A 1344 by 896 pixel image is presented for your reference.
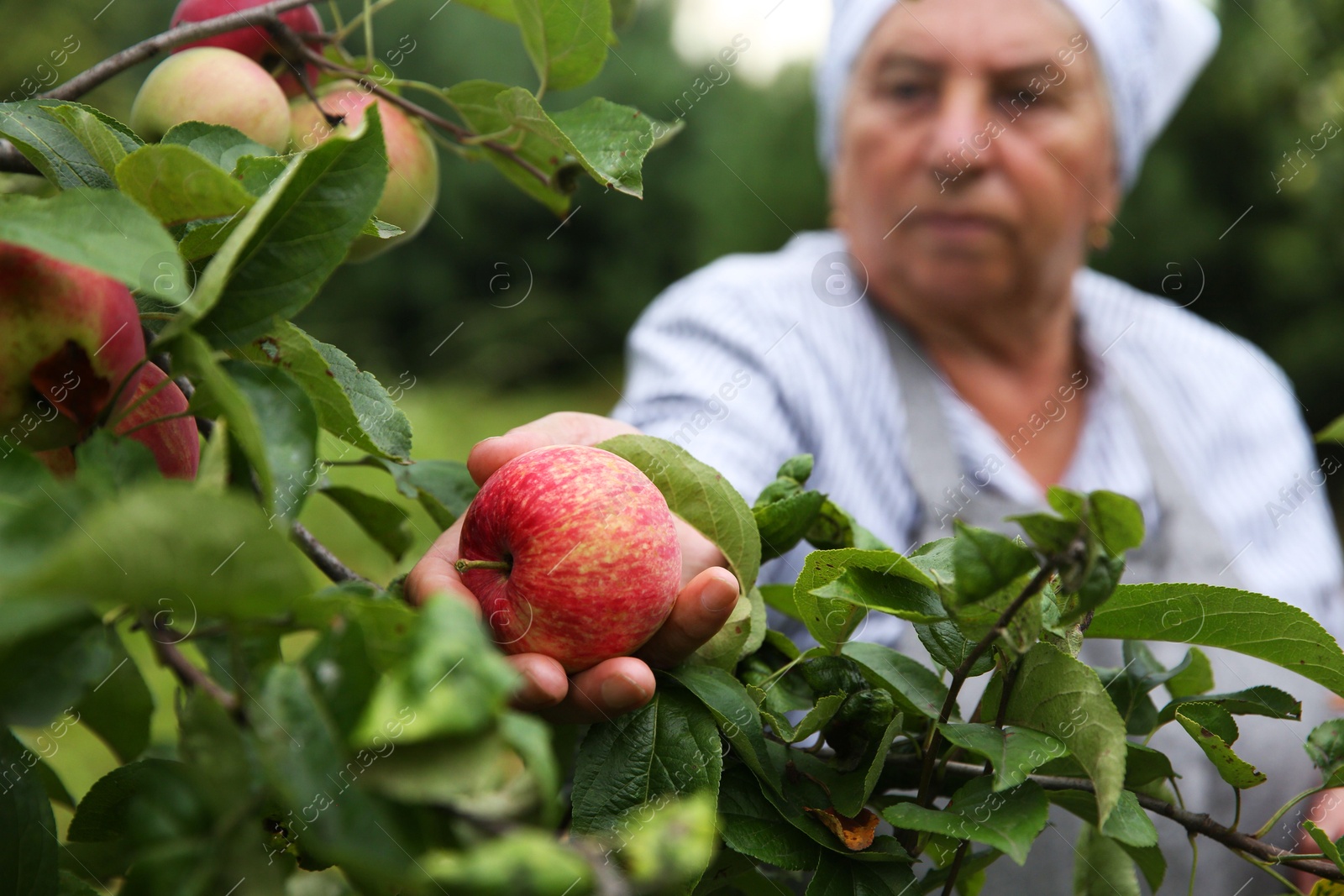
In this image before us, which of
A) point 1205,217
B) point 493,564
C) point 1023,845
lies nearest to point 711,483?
→ point 493,564

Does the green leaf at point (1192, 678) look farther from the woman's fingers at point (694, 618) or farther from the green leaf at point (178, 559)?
the green leaf at point (178, 559)

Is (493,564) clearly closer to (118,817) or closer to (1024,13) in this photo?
(118,817)

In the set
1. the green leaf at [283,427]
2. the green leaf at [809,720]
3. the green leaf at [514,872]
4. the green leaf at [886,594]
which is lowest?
the green leaf at [809,720]

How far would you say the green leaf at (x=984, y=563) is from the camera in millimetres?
343

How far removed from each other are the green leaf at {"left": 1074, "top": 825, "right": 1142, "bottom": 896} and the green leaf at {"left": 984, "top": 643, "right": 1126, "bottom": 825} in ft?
0.64

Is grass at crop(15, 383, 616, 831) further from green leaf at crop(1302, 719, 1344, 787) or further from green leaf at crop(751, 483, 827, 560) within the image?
green leaf at crop(1302, 719, 1344, 787)

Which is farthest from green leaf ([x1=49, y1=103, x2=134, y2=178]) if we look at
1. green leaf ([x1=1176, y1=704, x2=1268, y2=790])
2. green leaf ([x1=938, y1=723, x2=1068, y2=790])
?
green leaf ([x1=1176, y1=704, x2=1268, y2=790])

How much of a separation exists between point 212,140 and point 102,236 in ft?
0.62

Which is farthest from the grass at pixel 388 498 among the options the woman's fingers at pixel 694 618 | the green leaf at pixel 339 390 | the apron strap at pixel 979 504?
the apron strap at pixel 979 504

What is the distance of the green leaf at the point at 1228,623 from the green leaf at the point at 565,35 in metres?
0.45

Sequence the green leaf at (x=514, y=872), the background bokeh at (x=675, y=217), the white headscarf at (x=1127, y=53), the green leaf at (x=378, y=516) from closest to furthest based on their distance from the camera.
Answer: the green leaf at (x=514, y=872) → the green leaf at (x=378, y=516) → the white headscarf at (x=1127, y=53) → the background bokeh at (x=675, y=217)

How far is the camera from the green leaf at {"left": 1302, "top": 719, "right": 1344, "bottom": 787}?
52 cm

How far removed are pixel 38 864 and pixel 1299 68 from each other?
4301 millimetres

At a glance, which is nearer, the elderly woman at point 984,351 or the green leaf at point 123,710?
the green leaf at point 123,710
